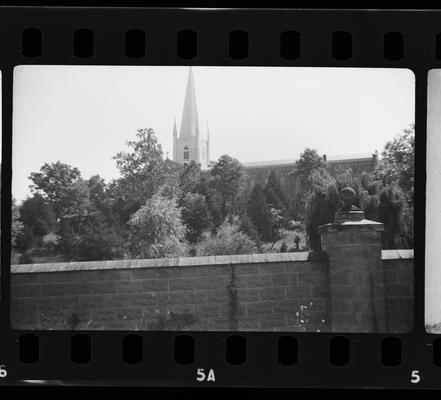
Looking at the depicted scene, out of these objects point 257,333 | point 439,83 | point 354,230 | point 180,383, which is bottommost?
point 180,383

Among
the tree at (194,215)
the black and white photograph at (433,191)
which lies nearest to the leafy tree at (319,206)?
the tree at (194,215)

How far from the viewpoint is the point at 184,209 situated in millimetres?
9695

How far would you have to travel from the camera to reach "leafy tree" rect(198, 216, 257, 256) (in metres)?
9.37

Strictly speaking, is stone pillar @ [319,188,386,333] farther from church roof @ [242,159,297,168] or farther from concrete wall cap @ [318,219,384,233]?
church roof @ [242,159,297,168]

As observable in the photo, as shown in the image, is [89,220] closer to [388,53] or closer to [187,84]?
[187,84]

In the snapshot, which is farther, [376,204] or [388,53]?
[376,204]

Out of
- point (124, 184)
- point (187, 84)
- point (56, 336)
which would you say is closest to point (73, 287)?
point (124, 184)

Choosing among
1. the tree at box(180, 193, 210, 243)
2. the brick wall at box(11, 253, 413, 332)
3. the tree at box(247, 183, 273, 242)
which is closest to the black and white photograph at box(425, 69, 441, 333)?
the brick wall at box(11, 253, 413, 332)

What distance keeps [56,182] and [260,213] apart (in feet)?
8.48

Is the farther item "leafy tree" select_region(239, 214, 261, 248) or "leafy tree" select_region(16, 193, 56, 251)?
"leafy tree" select_region(239, 214, 261, 248)

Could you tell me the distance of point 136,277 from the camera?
9000 mm

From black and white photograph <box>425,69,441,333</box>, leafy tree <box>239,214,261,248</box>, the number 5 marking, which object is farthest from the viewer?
leafy tree <box>239,214,261,248</box>

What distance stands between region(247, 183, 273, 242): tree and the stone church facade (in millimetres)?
142

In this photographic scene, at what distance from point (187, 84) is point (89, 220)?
2166mm
